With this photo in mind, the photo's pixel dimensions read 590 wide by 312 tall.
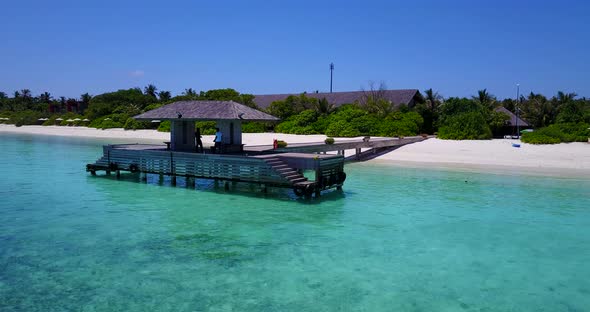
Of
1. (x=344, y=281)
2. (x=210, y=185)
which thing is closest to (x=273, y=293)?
(x=344, y=281)

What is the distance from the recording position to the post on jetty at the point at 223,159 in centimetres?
1942

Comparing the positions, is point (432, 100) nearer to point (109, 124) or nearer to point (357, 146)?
point (357, 146)

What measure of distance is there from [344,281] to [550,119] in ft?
172

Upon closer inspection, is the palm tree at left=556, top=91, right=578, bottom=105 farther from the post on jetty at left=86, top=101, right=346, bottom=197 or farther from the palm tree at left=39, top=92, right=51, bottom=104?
the palm tree at left=39, top=92, right=51, bottom=104

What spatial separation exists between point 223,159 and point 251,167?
5.28ft

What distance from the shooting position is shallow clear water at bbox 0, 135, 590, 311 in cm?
914

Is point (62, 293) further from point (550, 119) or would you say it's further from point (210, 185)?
point (550, 119)

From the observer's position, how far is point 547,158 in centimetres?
3312

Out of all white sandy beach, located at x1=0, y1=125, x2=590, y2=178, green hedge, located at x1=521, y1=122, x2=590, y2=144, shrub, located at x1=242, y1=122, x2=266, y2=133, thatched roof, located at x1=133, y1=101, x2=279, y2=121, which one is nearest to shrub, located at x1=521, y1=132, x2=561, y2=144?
green hedge, located at x1=521, y1=122, x2=590, y2=144

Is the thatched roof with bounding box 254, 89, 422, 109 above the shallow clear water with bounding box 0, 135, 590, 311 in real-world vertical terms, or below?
above

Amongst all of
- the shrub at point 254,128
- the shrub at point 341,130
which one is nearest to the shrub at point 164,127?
the shrub at point 254,128

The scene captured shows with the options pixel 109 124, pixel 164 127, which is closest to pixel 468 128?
pixel 164 127

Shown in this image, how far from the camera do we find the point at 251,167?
19812mm

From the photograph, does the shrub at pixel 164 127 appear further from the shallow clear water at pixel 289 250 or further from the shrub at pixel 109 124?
the shallow clear water at pixel 289 250
